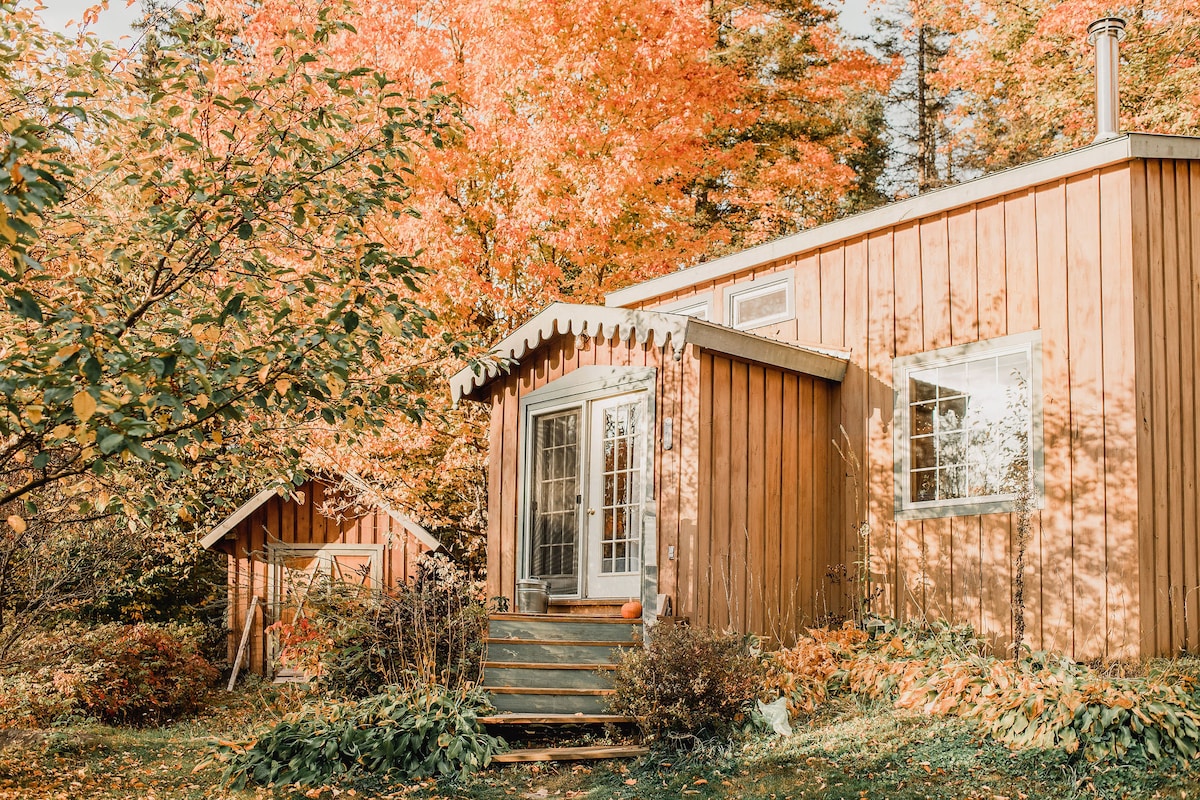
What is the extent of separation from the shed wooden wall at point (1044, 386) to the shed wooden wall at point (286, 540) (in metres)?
6.46

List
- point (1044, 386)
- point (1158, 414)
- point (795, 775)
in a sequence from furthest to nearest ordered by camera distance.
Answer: point (1044, 386)
point (1158, 414)
point (795, 775)

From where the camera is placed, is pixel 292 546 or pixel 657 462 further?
pixel 292 546

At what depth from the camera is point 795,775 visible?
22.3 feet

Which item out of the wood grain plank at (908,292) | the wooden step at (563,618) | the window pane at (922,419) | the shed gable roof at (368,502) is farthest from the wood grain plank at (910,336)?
the shed gable roof at (368,502)

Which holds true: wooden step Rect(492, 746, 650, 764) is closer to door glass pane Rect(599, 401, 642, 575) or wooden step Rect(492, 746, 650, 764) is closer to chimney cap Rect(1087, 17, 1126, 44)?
door glass pane Rect(599, 401, 642, 575)

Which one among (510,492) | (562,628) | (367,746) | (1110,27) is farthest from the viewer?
(510,492)

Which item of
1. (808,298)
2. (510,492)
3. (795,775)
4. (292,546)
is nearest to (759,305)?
(808,298)

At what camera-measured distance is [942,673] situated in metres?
7.97

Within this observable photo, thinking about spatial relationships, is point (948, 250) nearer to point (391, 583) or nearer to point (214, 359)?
point (214, 359)

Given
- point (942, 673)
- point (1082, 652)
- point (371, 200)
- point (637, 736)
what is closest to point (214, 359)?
point (371, 200)

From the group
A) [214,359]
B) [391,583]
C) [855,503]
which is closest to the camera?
[214,359]

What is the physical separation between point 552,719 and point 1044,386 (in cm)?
469

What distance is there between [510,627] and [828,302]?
441 centimetres

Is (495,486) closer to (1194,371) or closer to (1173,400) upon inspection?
(1173,400)
